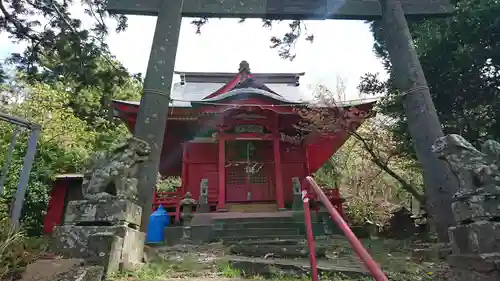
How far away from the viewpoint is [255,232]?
7.04m

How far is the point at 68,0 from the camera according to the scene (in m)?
5.85

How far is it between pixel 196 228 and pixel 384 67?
611cm

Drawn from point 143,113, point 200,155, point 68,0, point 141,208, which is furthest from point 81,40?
point 200,155

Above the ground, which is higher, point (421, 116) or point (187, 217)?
point (421, 116)

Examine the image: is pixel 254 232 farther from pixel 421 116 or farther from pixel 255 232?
pixel 421 116

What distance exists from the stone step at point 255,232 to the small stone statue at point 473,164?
13.4ft

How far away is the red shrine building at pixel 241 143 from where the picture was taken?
9.17m

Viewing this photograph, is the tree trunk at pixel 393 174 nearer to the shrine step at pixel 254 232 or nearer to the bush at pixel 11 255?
the shrine step at pixel 254 232

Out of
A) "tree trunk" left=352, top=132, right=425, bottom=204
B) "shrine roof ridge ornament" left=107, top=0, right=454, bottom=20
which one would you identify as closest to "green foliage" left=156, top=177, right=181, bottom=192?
"tree trunk" left=352, top=132, right=425, bottom=204

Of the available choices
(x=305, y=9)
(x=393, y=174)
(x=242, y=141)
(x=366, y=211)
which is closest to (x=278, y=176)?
(x=242, y=141)

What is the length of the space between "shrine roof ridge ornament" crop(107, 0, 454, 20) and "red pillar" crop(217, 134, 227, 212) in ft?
13.6

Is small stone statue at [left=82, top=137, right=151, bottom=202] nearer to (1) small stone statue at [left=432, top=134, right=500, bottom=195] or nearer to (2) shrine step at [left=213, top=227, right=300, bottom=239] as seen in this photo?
(2) shrine step at [left=213, top=227, right=300, bottom=239]

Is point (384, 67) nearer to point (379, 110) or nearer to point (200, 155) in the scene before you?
point (379, 110)

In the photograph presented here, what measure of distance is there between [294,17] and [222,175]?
15.7 feet
